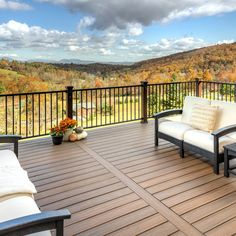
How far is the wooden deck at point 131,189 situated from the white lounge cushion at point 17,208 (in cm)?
51

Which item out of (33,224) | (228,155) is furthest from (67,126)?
(33,224)

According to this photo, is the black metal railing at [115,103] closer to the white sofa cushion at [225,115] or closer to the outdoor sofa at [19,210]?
the white sofa cushion at [225,115]

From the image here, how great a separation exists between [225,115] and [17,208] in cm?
294

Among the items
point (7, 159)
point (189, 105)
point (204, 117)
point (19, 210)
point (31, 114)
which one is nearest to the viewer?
point (19, 210)

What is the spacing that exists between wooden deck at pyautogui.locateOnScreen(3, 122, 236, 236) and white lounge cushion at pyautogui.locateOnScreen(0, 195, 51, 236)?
1.67 feet

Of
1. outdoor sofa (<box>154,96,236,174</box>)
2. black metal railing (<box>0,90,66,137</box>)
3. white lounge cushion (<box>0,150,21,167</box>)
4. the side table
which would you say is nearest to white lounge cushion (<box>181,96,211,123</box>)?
outdoor sofa (<box>154,96,236,174</box>)

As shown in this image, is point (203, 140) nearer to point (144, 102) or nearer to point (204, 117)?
point (204, 117)

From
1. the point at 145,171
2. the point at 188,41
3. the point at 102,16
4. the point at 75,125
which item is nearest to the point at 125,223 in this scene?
the point at 145,171

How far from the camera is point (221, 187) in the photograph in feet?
9.04

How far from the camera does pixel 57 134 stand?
4.40m

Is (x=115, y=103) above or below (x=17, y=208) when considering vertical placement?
above

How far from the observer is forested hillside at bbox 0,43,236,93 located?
754 centimetres

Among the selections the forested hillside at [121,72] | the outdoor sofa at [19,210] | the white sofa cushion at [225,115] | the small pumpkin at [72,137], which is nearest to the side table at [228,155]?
the white sofa cushion at [225,115]

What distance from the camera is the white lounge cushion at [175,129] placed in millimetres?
3712
